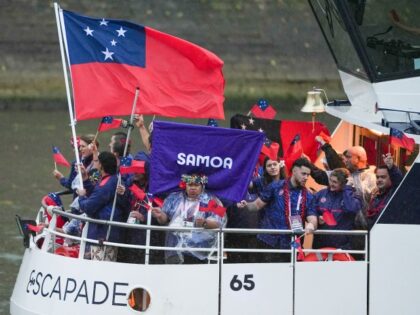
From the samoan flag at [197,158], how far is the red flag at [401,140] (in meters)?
1.36

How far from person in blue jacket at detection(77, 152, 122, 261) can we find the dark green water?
707cm

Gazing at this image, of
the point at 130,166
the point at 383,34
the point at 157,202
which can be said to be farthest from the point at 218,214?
the point at 383,34

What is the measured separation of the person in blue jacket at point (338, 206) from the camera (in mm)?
15922

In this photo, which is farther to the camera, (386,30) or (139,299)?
(386,30)

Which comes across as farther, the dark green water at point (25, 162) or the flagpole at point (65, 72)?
the dark green water at point (25, 162)

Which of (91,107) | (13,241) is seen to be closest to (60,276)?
(91,107)

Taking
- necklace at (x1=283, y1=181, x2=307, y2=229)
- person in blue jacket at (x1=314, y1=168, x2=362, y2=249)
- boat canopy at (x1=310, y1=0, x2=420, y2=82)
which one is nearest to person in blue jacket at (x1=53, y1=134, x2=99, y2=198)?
necklace at (x1=283, y1=181, x2=307, y2=229)

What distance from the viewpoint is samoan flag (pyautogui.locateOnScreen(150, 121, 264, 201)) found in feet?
52.2

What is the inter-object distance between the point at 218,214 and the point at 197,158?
65 centimetres

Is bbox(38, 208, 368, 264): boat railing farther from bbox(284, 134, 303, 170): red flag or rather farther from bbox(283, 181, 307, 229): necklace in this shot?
bbox(284, 134, 303, 170): red flag

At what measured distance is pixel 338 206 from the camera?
1603 centimetres

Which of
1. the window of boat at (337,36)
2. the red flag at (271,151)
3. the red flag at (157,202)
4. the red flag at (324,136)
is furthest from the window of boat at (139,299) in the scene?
the red flag at (324,136)

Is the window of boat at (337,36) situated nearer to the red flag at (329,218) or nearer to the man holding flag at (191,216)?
the red flag at (329,218)

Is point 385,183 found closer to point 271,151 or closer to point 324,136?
point 271,151
